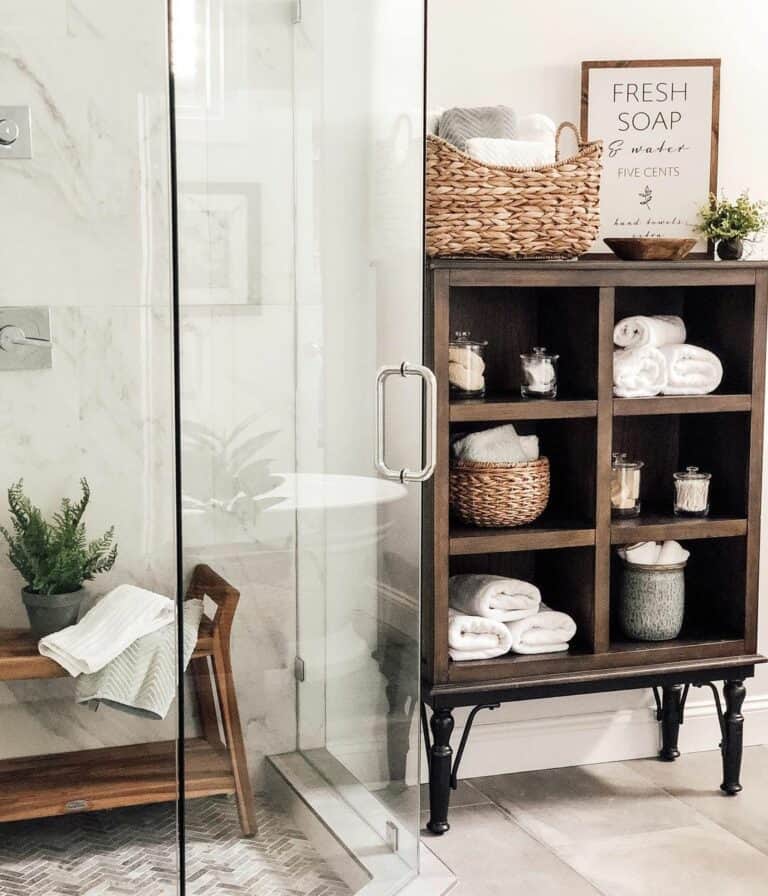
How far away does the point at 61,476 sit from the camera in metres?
2.28

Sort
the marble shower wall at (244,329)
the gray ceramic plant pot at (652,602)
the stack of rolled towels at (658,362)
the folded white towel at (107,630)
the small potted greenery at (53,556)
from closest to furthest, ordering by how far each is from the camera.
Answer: the marble shower wall at (244,329)
the folded white towel at (107,630)
the small potted greenery at (53,556)
the stack of rolled towels at (658,362)
the gray ceramic plant pot at (652,602)

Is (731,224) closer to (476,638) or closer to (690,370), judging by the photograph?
(690,370)

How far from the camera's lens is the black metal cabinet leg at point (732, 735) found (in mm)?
2791

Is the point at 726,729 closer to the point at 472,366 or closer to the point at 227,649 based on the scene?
the point at 472,366

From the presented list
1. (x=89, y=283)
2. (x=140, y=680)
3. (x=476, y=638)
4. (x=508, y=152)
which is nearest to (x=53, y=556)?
(x=140, y=680)

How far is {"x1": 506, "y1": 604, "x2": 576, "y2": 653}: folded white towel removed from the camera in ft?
8.57

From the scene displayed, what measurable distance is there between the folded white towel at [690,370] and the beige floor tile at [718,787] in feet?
3.19

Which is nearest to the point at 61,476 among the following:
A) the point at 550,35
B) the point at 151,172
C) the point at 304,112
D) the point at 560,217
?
the point at 151,172

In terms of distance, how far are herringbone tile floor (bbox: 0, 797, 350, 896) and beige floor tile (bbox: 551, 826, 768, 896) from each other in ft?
2.10

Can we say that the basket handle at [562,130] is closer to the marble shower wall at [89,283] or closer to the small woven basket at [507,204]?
the small woven basket at [507,204]

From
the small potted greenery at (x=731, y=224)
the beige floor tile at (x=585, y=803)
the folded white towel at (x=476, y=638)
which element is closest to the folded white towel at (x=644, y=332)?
the small potted greenery at (x=731, y=224)

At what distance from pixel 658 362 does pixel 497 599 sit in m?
0.63

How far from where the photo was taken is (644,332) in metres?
2.64

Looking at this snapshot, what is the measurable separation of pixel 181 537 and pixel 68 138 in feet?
2.94
